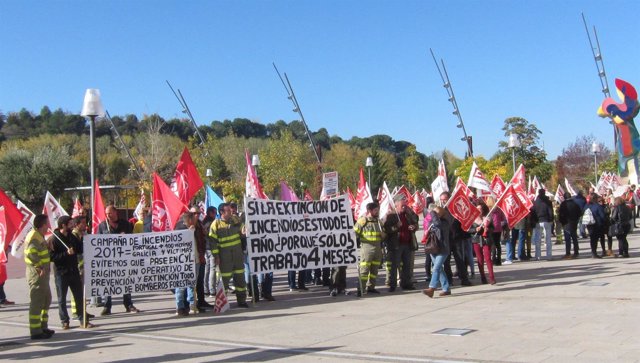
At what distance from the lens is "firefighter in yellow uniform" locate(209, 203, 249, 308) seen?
1240 cm

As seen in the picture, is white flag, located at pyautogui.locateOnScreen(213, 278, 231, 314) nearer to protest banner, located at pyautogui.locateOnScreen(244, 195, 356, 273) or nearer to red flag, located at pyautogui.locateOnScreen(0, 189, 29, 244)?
protest banner, located at pyautogui.locateOnScreen(244, 195, 356, 273)

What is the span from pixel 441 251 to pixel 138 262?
5.39 meters

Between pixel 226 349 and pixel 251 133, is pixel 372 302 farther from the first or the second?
pixel 251 133

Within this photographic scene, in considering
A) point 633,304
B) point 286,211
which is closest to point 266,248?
point 286,211

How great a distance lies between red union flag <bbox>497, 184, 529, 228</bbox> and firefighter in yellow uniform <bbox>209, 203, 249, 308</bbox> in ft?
23.2

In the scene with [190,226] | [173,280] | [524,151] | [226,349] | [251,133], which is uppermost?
[251,133]

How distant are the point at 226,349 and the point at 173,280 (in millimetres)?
3451

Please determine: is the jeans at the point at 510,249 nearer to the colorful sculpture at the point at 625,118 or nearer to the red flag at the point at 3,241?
the red flag at the point at 3,241

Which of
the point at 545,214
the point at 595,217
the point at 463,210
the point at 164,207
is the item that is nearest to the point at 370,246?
the point at 463,210

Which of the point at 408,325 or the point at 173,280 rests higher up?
the point at 173,280

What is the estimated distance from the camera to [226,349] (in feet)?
28.7

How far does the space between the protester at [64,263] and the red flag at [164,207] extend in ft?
5.73

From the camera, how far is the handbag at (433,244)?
1251 centimetres

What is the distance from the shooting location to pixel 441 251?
12.5 m
